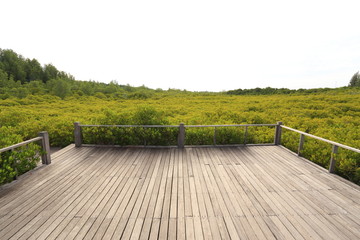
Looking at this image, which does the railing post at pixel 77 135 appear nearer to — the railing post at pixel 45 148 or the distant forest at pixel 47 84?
the railing post at pixel 45 148

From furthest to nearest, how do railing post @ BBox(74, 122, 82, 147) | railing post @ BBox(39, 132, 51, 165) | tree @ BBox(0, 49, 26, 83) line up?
tree @ BBox(0, 49, 26, 83) → railing post @ BBox(74, 122, 82, 147) → railing post @ BBox(39, 132, 51, 165)

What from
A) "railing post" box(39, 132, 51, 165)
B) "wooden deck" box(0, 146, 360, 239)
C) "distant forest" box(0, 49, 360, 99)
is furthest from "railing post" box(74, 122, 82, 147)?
"distant forest" box(0, 49, 360, 99)

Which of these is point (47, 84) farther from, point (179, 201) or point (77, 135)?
point (179, 201)

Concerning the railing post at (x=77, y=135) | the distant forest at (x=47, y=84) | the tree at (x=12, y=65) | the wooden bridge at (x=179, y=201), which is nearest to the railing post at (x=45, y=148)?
the wooden bridge at (x=179, y=201)

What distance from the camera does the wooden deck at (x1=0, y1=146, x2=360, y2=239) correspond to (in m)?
2.61

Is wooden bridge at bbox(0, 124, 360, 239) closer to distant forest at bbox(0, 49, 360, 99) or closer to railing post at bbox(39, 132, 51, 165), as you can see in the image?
railing post at bbox(39, 132, 51, 165)

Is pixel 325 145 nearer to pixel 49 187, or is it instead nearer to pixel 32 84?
pixel 49 187

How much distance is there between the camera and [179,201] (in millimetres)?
3311

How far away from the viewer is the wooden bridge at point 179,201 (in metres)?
2.61

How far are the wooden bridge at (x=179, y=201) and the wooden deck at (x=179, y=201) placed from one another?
0.06ft

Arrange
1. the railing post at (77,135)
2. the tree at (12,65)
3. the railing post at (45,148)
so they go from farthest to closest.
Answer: the tree at (12,65) → the railing post at (77,135) → the railing post at (45,148)

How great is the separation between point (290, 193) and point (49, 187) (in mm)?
5378

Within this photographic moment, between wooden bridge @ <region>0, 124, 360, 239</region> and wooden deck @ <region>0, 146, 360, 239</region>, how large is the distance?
2cm

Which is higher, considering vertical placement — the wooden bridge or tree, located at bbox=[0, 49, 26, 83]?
tree, located at bbox=[0, 49, 26, 83]
